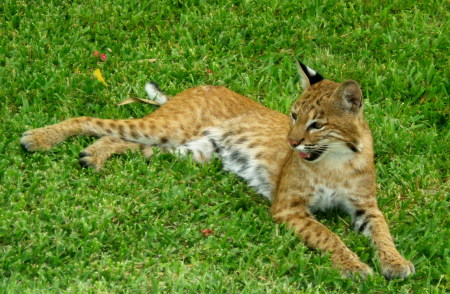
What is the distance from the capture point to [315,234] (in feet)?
20.8

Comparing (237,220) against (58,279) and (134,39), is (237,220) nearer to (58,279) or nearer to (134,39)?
(58,279)

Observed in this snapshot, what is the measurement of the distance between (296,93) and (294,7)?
5.39ft

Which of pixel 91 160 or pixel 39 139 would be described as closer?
pixel 91 160

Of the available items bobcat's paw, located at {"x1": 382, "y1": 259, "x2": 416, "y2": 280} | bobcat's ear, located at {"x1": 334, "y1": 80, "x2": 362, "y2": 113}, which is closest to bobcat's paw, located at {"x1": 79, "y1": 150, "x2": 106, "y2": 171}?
bobcat's ear, located at {"x1": 334, "y1": 80, "x2": 362, "y2": 113}

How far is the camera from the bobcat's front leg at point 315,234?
5.98 metres

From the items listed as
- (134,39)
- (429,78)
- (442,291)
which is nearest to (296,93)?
(429,78)

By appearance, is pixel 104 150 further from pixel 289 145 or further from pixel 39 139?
pixel 289 145

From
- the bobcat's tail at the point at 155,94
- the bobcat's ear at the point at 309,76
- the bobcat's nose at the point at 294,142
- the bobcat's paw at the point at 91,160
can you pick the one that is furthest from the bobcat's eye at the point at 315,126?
the bobcat's tail at the point at 155,94

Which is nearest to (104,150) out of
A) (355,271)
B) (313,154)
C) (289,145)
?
(289,145)

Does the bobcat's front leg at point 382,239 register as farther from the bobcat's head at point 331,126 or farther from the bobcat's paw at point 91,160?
the bobcat's paw at point 91,160

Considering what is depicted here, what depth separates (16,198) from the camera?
6496mm

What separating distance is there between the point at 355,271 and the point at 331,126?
Result: 1253 millimetres

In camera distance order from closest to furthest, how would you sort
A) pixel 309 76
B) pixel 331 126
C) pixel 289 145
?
pixel 331 126, pixel 289 145, pixel 309 76

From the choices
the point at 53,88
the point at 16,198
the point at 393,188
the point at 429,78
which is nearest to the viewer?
the point at 16,198
